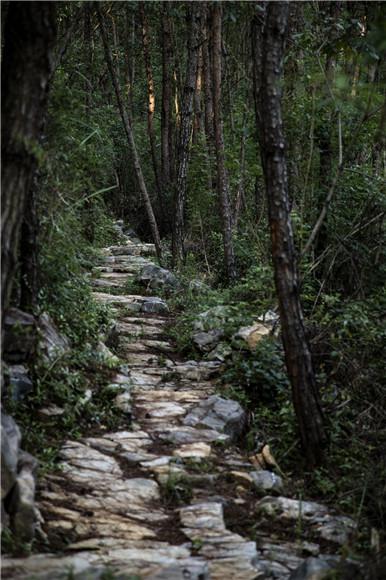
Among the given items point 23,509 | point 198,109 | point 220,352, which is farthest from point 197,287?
point 198,109

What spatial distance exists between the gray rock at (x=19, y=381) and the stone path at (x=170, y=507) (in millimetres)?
513

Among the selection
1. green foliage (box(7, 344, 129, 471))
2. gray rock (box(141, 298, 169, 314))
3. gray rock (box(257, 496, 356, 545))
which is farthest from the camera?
gray rock (box(141, 298, 169, 314))

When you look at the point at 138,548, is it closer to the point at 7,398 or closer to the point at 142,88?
the point at 7,398

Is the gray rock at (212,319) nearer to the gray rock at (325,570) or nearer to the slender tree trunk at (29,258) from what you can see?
the slender tree trunk at (29,258)

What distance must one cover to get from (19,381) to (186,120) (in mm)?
8185

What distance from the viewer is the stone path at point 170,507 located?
384 centimetres

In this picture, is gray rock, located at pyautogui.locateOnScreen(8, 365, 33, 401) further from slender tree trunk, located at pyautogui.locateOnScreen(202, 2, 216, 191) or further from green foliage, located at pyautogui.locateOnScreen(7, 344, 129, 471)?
slender tree trunk, located at pyautogui.locateOnScreen(202, 2, 216, 191)

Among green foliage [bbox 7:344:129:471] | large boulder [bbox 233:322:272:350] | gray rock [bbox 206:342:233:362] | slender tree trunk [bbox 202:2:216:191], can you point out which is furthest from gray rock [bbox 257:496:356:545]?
slender tree trunk [bbox 202:2:216:191]

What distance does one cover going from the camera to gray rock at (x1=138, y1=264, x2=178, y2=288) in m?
11.8

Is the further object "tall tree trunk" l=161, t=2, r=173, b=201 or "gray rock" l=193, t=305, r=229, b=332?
"tall tree trunk" l=161, t=2, r=173, b=201

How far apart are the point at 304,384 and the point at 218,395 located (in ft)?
4.82

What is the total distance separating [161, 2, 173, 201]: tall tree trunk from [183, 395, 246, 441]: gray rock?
10840 mm

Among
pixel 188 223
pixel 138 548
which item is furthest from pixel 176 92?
pixel 138 548

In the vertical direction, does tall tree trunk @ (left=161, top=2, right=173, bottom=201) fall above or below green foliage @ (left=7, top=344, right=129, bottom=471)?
above
